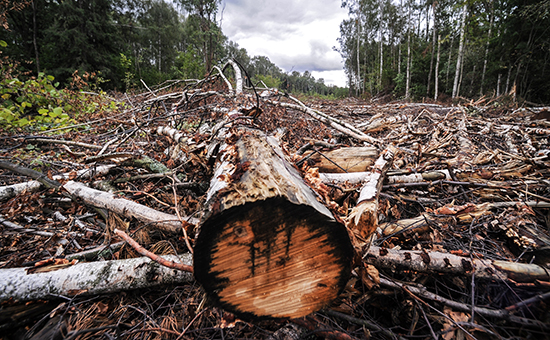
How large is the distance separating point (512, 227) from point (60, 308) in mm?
3193

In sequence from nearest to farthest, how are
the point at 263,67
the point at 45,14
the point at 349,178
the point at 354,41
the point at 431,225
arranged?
the point at 431,225 < the point at 349,178 < the point at 45,14 < the point at 354,41 < the point at 263,67

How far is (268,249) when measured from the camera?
0.88 meters

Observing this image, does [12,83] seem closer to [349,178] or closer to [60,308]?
[60,308]

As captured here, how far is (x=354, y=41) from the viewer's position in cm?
2628

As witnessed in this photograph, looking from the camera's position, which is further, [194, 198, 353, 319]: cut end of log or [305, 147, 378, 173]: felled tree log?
[305, 147, 378, 173]: felled tree log

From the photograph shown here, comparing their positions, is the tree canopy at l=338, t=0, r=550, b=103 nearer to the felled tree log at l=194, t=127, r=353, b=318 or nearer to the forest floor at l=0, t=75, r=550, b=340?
the forest floor at l=0, t=75, r=550, b=340

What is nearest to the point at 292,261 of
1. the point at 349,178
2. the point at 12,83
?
the point at 349,178

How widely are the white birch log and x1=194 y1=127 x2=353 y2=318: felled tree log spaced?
57cm

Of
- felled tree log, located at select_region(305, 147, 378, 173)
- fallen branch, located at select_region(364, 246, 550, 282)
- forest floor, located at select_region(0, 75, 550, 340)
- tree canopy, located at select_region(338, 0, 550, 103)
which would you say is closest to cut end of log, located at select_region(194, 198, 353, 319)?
forest floor, located at select_region(0, 75, 550, 340)

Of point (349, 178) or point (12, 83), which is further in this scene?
point (12, 83)

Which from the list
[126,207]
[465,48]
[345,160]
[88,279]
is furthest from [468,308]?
[465,48]

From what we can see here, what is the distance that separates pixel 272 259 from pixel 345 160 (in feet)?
6.83

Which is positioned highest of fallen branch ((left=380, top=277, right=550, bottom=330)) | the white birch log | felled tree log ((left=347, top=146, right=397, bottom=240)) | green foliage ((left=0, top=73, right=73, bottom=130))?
green foliage ((left=0, top=73, right=73, bottom=130))

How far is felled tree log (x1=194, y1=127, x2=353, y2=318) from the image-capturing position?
0.82 m
